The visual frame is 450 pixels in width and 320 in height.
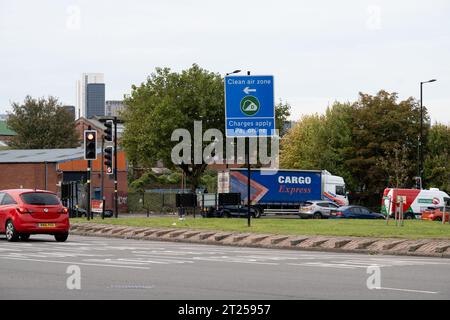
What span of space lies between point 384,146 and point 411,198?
1643 cm

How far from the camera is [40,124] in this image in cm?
12162

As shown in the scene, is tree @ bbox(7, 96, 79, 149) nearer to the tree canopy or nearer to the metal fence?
the metal fence

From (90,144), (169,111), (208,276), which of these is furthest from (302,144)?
(208,276)

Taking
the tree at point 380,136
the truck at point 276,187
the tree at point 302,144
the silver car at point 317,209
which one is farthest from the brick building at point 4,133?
the silver car at point 317,209

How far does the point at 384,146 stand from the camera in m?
88.3

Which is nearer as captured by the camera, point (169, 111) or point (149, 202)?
point (169, 111)

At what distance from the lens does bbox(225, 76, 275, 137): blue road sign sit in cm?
3600

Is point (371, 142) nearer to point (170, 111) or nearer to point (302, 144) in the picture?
point (302, 144)

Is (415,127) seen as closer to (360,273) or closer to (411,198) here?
(411,198)

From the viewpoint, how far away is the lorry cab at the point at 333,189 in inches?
2936

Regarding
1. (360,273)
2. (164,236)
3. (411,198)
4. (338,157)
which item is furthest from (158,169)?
(360,273)

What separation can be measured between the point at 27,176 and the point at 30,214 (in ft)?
182

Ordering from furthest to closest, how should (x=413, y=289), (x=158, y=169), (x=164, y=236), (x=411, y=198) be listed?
(x=158, y=169)
(x=411, y=198)
(x=164, y=236)
(x=413, y=289)

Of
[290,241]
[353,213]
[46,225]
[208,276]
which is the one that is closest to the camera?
[208,276]
